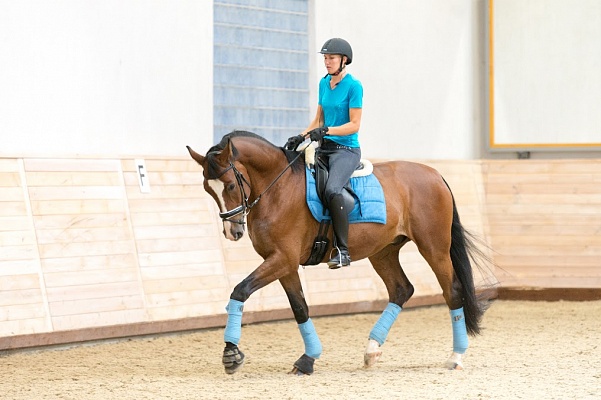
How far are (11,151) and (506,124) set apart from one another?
218 inches

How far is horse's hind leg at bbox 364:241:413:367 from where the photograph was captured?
6.09m

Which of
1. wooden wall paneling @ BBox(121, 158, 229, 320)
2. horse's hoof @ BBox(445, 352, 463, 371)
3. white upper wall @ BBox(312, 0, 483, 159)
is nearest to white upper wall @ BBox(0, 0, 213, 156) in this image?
wooden wall paneling @ BBox(121, 158, 229, 320)

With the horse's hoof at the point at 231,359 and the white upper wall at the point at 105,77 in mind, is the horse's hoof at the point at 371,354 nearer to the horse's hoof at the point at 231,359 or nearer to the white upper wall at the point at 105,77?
the horse's hoof at the point at 231,359

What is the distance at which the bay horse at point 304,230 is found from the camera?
5.43 m

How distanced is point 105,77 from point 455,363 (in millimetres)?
3578

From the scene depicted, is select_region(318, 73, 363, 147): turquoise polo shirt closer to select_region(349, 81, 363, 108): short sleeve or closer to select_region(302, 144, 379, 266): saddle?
select_region(349, 81, 363, 108): short sleeve

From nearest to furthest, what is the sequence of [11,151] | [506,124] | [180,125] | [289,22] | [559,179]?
[11,151] → [180,125] → [289,22] → [559,179] → [506,124]

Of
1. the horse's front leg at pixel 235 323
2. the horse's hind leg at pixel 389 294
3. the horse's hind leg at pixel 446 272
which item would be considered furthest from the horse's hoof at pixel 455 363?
the horse's front leg at pixel 235 323

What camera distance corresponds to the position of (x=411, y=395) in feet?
16.9

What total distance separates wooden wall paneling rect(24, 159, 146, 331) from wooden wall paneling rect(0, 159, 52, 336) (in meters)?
0.06

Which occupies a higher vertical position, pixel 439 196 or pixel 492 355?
pixel 439 196

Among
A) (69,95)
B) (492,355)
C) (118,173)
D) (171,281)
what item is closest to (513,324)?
(492,355)

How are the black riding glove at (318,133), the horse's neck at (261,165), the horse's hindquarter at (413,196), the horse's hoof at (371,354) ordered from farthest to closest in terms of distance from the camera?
1. the horse's hindquarter at (413,196)
2. the horse's hoof at (371,354)
3. the black riding glove at (318,133)
4. the horse's neck at (261,165)

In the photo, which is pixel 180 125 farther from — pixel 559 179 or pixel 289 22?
pixel 559 179
